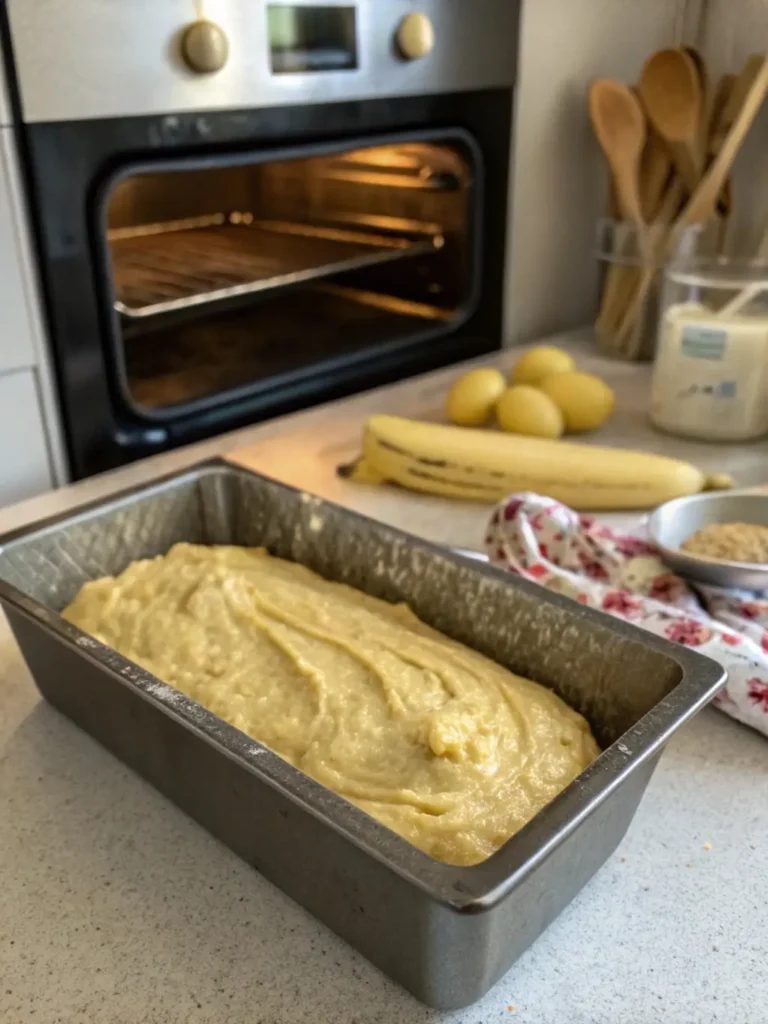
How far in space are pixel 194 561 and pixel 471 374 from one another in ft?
1.52

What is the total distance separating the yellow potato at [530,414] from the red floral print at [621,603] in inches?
13.3

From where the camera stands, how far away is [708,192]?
1110 mm

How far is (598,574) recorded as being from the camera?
2.34 ft

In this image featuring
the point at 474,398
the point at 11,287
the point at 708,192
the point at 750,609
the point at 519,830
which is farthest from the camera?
the point at 708,192

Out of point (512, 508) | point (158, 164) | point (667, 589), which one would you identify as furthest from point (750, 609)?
point (158, 164)

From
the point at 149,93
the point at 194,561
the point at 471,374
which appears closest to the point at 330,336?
the point at 471,374

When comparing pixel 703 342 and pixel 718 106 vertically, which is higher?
pixel 718 106

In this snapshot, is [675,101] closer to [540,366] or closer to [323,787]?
Result: [540,366]

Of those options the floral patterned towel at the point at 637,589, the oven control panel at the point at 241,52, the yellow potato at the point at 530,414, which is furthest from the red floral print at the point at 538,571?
the oven control panel at the point at 241,52

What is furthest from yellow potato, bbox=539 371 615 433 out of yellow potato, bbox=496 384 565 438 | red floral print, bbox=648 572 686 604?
red floral print, bbox=648 572 686 604

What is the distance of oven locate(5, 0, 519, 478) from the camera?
78 cm

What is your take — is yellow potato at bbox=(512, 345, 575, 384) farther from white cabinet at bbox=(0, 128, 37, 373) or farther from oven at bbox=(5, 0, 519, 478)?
white cabinet at bbox=(0, 128, 37, 373)

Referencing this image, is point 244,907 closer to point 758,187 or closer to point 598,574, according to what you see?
point 598,574

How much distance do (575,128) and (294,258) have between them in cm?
41
